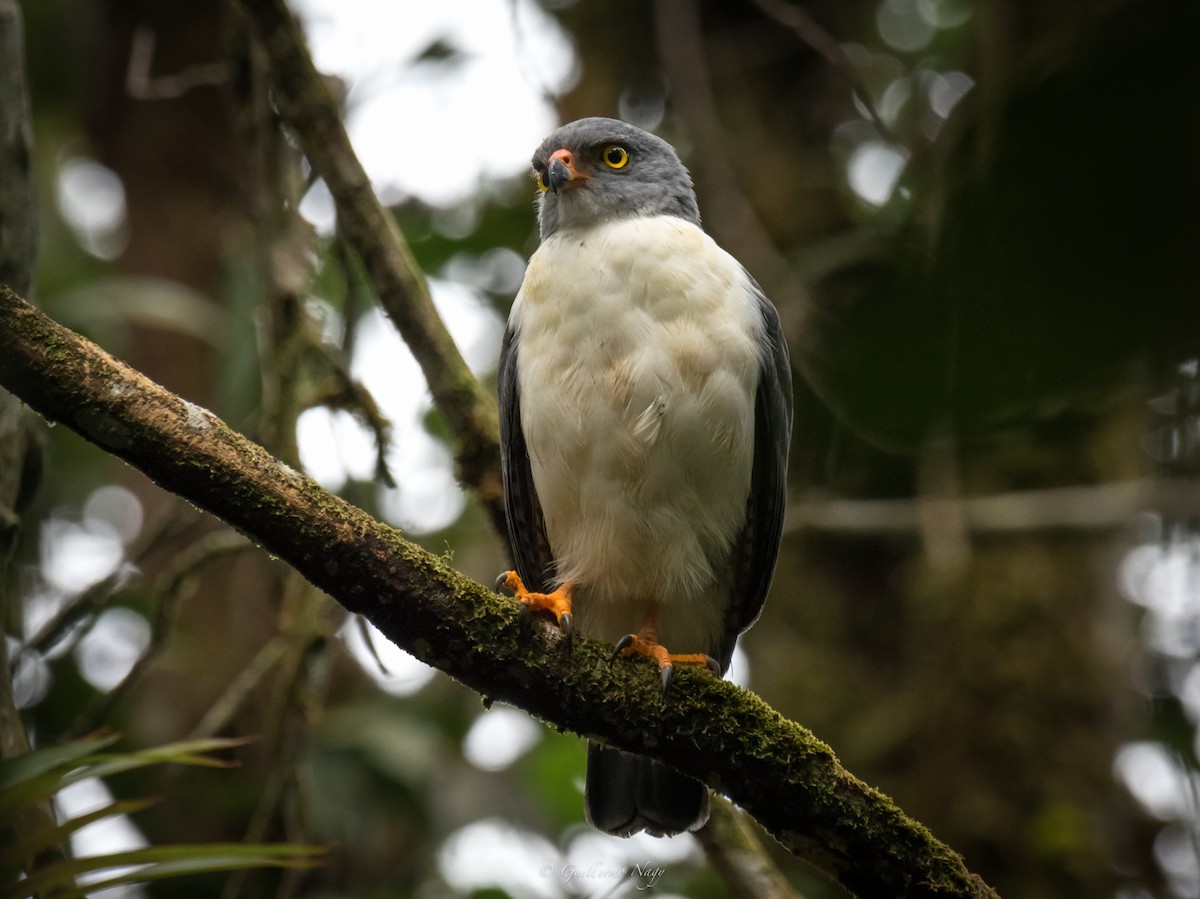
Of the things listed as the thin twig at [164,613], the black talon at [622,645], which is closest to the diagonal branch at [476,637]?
the black talon at [622,645]

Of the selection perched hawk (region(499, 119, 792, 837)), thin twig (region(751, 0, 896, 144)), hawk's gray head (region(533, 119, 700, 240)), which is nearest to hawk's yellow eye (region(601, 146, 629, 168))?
hawk's gray head (region(533, 119, 700, 240))

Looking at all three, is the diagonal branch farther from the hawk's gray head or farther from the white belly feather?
the hawk's gray head

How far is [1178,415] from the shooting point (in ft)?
2.14

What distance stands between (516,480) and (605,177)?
1.15 m

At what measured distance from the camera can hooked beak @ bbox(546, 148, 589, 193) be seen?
13.3ft

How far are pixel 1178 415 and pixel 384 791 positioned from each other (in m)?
4.74

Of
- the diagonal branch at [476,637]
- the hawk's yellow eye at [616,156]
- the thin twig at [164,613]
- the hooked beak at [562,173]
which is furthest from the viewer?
the hawk's yellow eye at [616,156]

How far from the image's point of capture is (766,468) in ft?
12.2

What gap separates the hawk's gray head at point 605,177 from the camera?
4051 millimetres

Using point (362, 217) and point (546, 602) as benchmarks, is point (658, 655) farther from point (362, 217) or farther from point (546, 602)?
point (362, 217)

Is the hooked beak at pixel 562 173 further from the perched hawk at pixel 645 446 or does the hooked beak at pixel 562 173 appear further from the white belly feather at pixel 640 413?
the white belly feather at pixel 640 413

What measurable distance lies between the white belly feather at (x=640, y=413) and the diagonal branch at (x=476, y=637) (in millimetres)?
731

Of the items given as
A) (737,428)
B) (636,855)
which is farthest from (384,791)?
(737,428)

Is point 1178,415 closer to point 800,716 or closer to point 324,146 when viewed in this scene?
point 324,146
